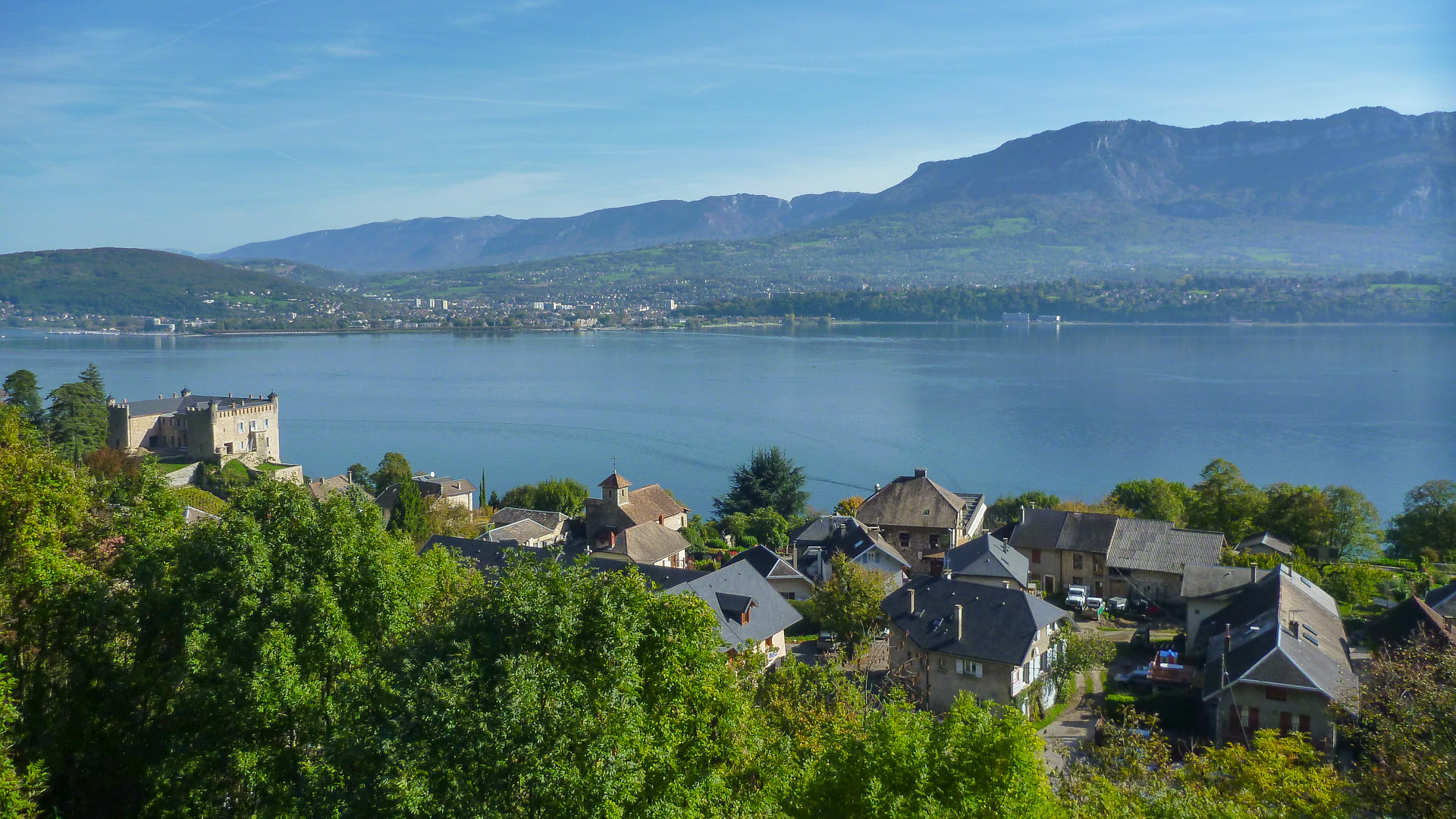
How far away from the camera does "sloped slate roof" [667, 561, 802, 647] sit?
1894cm

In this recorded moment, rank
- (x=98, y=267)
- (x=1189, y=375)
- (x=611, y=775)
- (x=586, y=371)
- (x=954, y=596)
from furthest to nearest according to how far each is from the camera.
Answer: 1. (x=98, y=267)
2. (x=586, y=371)
3. (x=1189, y=375)
4. (x=954, y=596)
5. (x=611, y=775)

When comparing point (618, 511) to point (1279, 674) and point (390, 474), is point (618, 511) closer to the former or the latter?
point (390, 474)

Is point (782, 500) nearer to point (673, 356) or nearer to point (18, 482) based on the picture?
point (18, 482)

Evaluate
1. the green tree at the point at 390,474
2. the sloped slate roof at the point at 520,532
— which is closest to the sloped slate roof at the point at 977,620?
the sloped slate roof at the point at 520,532

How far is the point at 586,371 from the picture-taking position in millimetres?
110438

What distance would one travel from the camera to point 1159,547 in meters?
27.0

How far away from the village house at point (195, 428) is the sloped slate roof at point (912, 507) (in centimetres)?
2834

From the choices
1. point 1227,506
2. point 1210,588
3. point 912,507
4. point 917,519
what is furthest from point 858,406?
A: point 1210,588

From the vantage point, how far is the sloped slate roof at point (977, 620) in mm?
18172

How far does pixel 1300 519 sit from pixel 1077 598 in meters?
10.6

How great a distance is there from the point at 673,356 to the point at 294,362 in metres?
48.1

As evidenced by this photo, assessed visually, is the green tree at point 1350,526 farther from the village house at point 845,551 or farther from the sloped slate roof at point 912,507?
the village house at point 845,551

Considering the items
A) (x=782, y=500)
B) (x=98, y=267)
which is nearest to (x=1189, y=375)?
(x=782, y=500)

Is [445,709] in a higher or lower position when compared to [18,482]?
lower
